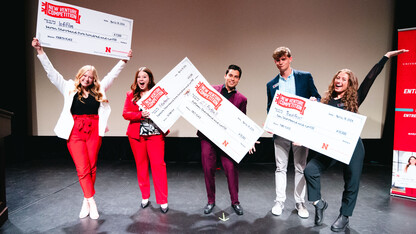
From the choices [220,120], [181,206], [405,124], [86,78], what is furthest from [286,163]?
[86,78]

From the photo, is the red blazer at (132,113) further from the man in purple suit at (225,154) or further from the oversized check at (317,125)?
the oversized check at (317,125)

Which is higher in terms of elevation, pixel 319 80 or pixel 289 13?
pixel 289 13

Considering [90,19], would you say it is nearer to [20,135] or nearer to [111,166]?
[111,166]

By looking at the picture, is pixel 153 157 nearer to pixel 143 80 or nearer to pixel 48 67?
pixel 143 80

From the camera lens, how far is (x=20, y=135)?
4.18m

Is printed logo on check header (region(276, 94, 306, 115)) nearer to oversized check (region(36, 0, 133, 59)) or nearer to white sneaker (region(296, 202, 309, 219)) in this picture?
white sneaker (region(296, 202, 309, 219))

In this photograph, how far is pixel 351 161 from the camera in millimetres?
2020

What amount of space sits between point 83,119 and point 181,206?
1340 millimetres

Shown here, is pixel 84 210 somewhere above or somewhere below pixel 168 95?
below

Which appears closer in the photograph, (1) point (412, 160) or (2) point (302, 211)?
(2) point (302, 211)

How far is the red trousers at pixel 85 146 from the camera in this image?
222 cm

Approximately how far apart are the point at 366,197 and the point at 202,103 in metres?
2.36

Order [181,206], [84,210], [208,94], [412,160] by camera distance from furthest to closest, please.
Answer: [412,160], [181,206], [84,210], [208,94]

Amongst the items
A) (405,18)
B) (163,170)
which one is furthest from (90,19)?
(405,18)
